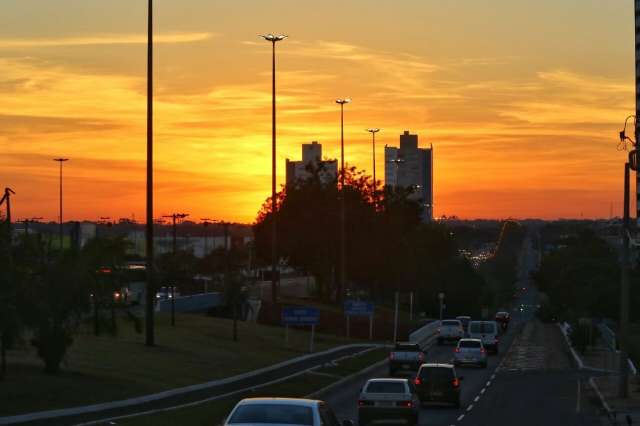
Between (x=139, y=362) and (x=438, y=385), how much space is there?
1097cm

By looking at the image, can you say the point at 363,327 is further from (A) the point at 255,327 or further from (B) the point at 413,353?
(B) the point at 413,353

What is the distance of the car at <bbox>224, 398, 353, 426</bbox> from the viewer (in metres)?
16.8

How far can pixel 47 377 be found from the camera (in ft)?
115

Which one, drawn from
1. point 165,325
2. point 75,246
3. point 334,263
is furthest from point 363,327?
point 75,246

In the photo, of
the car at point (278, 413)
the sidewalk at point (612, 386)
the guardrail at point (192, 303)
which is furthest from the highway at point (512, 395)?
the car at point (278, 413)

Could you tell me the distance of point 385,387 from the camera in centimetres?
3428

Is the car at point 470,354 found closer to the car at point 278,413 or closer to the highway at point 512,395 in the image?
the highway at point 512,395

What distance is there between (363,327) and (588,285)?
68.9 m

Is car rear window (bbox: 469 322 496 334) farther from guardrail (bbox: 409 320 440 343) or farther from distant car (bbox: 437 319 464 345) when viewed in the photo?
distant car (bbox: 437 319 464 345)

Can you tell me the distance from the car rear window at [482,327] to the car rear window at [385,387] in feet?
153

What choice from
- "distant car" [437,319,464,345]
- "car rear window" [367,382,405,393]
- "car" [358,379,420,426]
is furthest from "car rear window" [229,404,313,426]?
"distant car" [437,319,464,345]

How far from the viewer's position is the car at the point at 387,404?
111ft

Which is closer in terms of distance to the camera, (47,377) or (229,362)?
(47,377)

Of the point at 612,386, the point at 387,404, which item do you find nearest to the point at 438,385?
the point at 387,404
